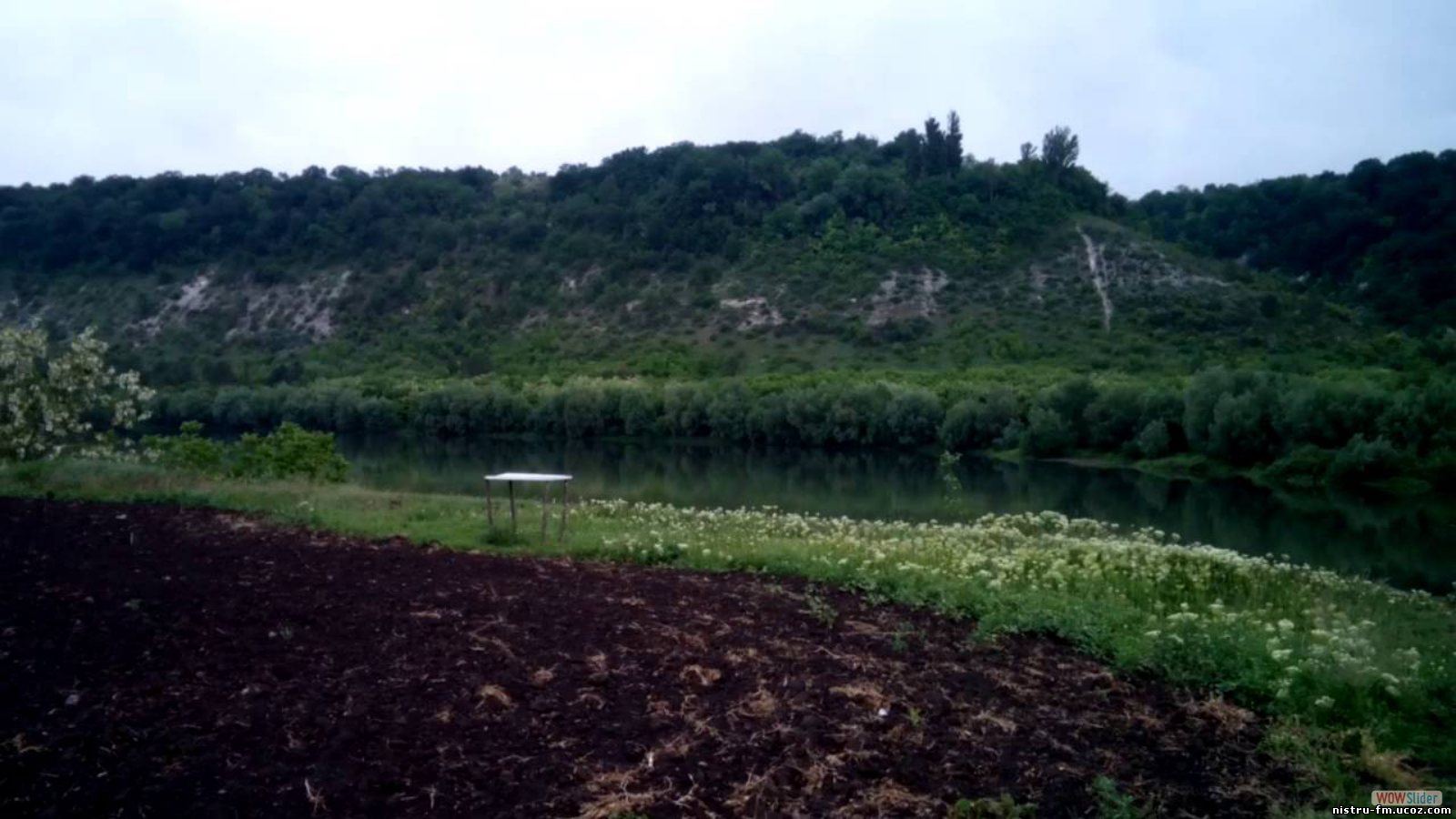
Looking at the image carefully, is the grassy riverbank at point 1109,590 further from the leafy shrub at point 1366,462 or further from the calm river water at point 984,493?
the leafy shrub at point 1366,462

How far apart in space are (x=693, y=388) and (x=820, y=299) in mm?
28900

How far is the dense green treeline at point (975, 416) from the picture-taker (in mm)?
43594

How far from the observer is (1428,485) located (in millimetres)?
41250

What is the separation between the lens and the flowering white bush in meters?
24.3

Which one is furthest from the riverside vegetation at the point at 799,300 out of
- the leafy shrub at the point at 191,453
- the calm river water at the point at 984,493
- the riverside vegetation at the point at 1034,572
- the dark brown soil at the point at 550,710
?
the dark brown soil at the point at 550,710

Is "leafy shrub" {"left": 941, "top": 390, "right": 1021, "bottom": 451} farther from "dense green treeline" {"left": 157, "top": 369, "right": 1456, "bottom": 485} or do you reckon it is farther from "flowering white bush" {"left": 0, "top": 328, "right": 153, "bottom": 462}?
"flowering white bush" {"left": 0, "top": 328, "right": 153, "bottom": 462}

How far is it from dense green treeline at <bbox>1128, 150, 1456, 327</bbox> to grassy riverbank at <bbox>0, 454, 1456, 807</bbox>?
54.7m

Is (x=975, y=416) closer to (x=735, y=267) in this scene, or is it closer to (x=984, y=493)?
(x=984, y=493)

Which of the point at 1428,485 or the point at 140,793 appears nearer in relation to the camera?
the point at 140,793

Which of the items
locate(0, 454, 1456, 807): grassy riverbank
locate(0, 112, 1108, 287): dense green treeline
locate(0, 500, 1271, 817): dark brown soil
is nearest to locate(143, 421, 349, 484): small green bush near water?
locate(0, 454, 1456, 807): grassy riverbank

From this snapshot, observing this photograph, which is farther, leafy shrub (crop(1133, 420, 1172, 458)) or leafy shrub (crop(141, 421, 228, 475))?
leafy shrub (crop(1133, 420, 1172, 458))

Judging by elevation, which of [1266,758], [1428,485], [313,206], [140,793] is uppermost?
[313,206]

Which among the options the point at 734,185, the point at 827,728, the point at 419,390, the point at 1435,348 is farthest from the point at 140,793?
the point at 734,185

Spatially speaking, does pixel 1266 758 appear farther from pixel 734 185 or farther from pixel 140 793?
pixel 734 185
